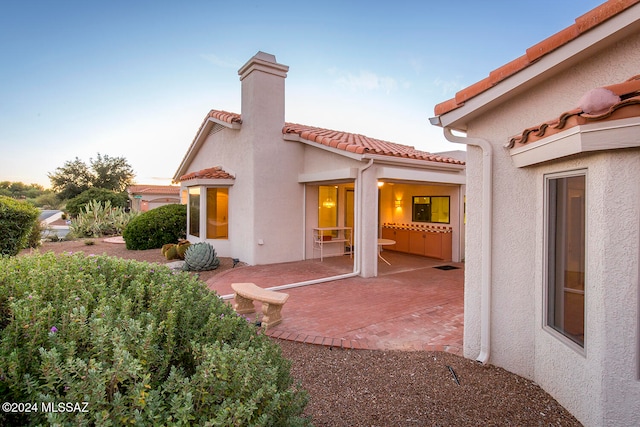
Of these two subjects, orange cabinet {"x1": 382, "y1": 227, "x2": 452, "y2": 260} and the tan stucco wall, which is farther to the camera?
orange cabinet {"x1": 382, "y1": 227, "x2": 452, "y2": 260}

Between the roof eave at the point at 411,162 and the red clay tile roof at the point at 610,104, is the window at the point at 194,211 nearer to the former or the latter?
the roof eave at the point at 411,162

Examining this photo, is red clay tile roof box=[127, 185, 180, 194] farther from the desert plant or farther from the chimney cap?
the chimney cap

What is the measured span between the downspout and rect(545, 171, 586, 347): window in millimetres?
692

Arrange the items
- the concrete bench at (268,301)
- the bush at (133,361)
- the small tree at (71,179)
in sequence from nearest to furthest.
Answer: the bush at (133,361) < the concrete bench at (268,301) < the small tree at (71,179)

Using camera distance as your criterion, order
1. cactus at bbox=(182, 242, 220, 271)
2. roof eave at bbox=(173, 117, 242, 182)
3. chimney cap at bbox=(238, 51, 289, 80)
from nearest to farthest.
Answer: cactus at bbox=(182, 242, 220, 271), chimney cap at bbox=(238, 51, 289, 80), roof eave at bbox=(173, 117, 242, 182)

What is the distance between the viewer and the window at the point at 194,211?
13.5 m

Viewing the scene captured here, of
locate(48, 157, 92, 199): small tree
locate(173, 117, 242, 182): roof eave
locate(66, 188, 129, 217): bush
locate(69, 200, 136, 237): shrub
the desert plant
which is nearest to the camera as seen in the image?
locate(173, 117, 242, 182): roof eave

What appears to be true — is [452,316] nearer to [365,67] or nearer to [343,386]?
[343,386]

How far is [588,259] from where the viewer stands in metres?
3.08

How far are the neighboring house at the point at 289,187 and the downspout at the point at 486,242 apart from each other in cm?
530

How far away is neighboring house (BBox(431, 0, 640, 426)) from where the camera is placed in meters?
2.77

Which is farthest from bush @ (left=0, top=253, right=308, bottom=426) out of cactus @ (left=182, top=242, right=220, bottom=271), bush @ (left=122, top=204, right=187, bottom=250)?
bush @ (left=122, top=204, right=187, bottom=250)

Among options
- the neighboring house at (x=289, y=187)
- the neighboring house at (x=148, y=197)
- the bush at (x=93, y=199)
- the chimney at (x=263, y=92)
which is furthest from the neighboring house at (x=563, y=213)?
the bush at (x=93, y=199)

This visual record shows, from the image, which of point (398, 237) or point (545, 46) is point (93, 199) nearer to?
point (398, 237)
